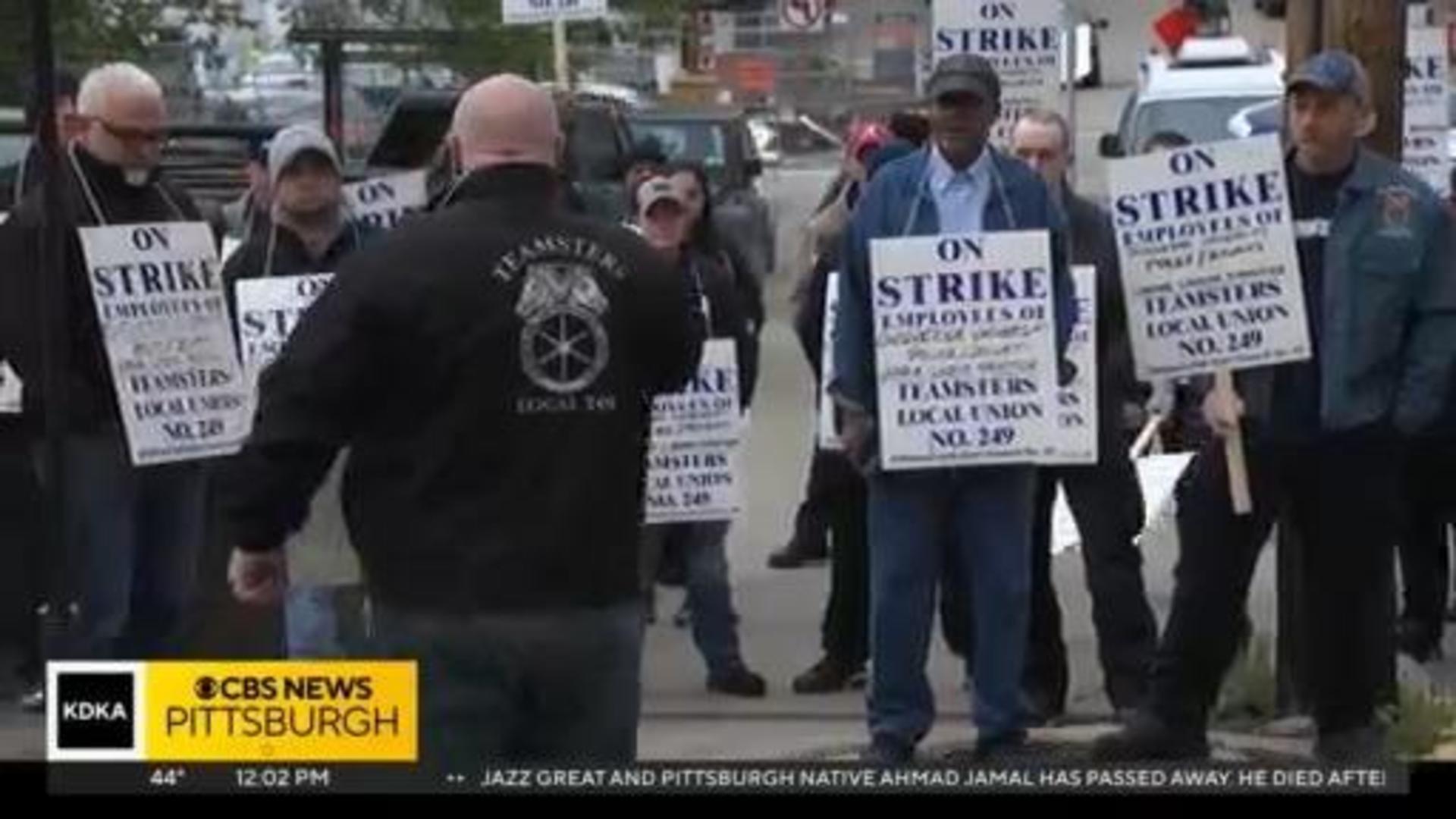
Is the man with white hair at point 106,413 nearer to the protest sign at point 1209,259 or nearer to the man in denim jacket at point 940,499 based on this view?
the man in denim jacket at point 940,499

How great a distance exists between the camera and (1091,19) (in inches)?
1277

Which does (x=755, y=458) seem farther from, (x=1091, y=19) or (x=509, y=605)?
(x=1091, y=19)

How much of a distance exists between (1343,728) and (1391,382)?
907mm

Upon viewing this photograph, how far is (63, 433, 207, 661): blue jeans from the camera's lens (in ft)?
32.1

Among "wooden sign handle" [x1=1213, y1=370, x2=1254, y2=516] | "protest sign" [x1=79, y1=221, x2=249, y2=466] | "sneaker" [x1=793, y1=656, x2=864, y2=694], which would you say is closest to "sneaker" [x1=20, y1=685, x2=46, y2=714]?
"protest sign" [x1=79, y1=221, x2=249, y2=466]

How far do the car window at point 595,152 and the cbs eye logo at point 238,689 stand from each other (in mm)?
11533

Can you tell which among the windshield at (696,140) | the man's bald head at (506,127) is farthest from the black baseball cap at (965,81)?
the windshield at (696,140)

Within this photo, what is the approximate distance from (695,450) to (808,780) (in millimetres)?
2522

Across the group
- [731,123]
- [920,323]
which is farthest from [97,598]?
[731,123]

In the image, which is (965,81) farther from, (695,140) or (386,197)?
(695,140)

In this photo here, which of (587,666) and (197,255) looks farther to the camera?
(197,255)

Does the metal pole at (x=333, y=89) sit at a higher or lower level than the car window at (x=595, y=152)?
higher

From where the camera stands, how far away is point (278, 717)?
788 cm

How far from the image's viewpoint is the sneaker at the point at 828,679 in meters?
11.1
